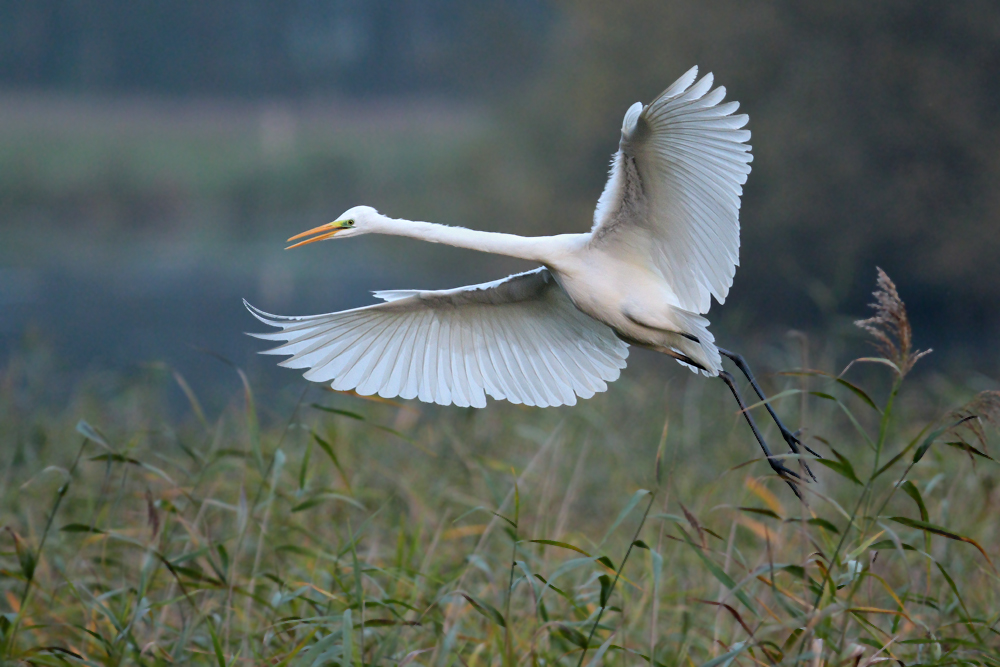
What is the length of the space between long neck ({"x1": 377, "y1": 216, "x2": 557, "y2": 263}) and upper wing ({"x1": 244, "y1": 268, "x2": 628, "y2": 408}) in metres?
0.23

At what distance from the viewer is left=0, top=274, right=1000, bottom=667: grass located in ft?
6.73

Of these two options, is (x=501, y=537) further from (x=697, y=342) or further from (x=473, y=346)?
(x=697, y=342)

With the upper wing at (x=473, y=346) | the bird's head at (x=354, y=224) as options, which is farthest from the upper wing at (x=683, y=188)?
the bird's head at (x=354, y=224)

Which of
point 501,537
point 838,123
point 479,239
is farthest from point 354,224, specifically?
point 838,123

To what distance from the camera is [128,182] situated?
1479 cm

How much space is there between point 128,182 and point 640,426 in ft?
39.5

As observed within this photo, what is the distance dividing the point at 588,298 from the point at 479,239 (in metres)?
0.36

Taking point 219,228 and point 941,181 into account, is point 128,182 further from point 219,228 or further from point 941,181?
point 941,181

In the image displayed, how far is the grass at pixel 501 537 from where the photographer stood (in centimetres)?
205

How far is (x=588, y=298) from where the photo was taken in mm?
2518

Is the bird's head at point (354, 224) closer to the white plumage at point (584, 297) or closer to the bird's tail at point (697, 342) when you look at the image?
the white plumage at point (584, 297)

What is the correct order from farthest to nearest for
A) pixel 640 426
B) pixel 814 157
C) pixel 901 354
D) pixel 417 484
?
pixel 814 157, pixel 640 426, pixel 417 484, pixel 901 354

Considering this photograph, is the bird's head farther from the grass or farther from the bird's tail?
the bird's tail

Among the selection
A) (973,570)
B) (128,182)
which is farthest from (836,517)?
(128,182)
